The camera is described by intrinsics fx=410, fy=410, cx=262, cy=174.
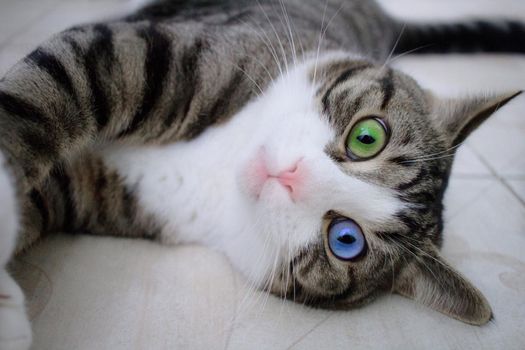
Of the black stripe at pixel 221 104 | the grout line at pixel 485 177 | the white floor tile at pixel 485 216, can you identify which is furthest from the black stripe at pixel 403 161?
the grout line at pixel 485 177

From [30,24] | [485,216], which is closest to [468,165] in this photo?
[485,216]

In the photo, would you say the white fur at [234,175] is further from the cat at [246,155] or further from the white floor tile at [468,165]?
the white floor tile at [468,165]

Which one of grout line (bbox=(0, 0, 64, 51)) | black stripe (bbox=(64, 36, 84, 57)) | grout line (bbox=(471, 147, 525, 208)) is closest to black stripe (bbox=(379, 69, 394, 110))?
grout line (bbox=(471, 147, 525, 208))

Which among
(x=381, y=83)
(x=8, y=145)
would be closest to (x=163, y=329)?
(x=8, y=145)

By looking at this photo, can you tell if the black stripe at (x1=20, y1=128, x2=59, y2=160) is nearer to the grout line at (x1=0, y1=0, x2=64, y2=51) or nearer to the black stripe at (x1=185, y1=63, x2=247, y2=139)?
the black stripe at (x1=185, y1=63, x2=247, y2=139)

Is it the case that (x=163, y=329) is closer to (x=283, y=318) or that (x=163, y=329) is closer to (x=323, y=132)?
(x=283, y=318)
